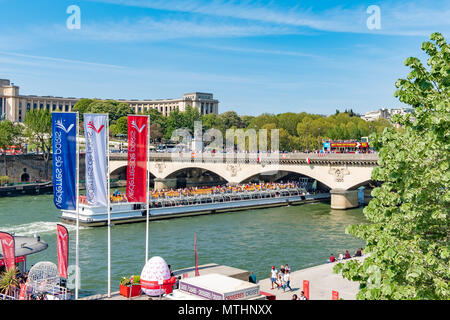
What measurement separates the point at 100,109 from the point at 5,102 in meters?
50.1

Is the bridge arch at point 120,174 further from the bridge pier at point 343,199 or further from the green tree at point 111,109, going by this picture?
the green tree at point 111,109

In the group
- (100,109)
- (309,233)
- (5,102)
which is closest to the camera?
(309,233)

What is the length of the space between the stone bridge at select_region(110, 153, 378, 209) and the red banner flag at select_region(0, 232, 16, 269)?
36.6 m

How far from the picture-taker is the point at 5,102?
6639 inches

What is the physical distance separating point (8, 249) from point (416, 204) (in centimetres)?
1463

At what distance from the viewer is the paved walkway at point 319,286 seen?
18875mm

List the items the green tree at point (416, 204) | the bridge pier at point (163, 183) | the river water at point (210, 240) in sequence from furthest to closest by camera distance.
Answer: the bridge pier at point (163, 183), the river water at point (210, 240), the green tree at point (416, 204)

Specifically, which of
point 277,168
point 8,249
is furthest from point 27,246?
point 277,168

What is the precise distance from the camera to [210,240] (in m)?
35.4

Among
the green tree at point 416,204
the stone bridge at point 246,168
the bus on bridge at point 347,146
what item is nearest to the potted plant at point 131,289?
the green tree at point 416,204

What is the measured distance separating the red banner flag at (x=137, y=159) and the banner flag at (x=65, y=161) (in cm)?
401

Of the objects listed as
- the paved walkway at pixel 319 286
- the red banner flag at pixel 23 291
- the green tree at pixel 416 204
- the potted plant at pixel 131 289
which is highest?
the green tree at pixel 416 204
